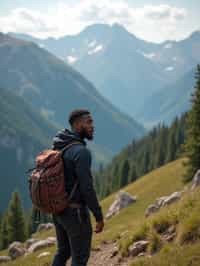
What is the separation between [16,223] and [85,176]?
55895 mm

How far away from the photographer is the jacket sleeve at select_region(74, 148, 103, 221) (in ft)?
26.0

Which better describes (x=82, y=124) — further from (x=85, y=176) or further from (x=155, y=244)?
(x=155, y=244)

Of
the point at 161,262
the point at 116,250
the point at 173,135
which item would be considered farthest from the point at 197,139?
the point at 173,135

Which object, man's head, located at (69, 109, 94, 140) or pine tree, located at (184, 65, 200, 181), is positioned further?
pine tree, located at (184, 65, 200, 181)

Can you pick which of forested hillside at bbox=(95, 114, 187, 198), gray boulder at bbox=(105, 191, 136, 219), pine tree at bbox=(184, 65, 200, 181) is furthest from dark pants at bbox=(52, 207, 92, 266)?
forested hillside at bbox=(95, 114, 187, 198)

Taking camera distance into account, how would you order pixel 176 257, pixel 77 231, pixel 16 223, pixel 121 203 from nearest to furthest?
1. pixel 77 231
2. pixel 176 257
3. pixel 121 203
4. pixel 16 223

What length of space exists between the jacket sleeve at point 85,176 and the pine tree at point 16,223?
55022 millimetres

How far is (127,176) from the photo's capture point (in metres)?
103

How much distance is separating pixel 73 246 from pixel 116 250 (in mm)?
6041

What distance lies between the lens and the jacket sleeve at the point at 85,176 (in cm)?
792

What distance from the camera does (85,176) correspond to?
7922 mm

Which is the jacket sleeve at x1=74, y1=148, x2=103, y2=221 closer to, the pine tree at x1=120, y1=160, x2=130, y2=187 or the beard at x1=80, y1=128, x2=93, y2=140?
the beard at x1=80, y1=128, x2=93, y2=140

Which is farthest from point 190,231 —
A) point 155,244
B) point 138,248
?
point 138,248

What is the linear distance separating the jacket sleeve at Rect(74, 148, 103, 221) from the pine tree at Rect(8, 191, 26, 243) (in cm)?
5502
